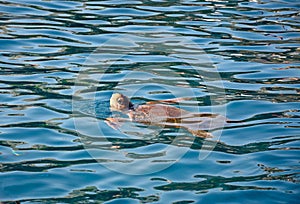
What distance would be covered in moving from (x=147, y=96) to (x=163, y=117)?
3.32ft

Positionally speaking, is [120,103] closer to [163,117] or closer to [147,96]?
[163,117]

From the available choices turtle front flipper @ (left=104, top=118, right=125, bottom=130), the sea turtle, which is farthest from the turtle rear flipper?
turtle front flipper @ (left=104, top=118, right=125, bottom=130)

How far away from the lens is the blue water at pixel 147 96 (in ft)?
20.7

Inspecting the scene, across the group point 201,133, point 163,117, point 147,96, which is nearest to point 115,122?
point 163,117

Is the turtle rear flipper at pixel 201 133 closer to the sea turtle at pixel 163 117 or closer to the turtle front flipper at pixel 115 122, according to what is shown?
the sea turtle at pixel 163 117

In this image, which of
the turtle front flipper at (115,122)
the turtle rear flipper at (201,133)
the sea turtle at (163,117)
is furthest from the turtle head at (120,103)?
the turtle rear flipper at (201,133)

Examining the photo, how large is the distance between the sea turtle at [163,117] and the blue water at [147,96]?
0.40 ft

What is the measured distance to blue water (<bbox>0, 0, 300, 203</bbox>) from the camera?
20.7ft

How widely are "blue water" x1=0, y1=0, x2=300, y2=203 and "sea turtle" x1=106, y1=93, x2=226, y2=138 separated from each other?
0.12 meters

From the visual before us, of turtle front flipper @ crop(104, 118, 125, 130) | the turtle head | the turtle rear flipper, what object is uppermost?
the turtle head

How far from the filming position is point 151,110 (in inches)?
320

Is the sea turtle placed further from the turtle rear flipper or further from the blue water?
the blue water

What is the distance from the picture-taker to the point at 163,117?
26.5 feet

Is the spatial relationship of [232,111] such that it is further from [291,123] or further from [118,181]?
[118,181]
